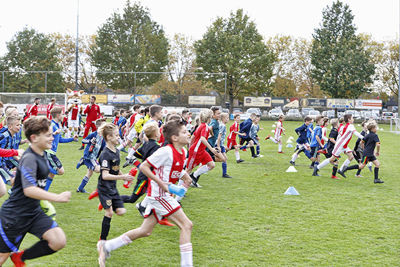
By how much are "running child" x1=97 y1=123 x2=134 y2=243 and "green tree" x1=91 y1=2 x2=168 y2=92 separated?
49.2m

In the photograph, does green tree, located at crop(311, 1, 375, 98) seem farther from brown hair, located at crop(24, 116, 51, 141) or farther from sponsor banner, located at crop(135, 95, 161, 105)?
brown hair, located at crop(24, 116, 51, 141)

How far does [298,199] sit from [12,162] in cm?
537

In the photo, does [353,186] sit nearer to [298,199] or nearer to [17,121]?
[298,199]

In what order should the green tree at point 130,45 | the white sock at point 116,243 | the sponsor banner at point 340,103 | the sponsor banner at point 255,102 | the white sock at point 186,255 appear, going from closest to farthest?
the white sock at point 186,255
the white sock at point 116,243
the sponsor banner at point 255,102
the sponsor banner at point 340,103
the green tree at point 130,45

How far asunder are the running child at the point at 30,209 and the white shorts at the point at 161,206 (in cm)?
101

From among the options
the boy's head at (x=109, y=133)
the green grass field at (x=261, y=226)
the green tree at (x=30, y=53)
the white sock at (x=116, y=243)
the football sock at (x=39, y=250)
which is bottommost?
the green grass field at (x=261, y=226)

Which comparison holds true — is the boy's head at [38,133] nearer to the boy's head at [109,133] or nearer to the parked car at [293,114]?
the boy's head at [109,133]

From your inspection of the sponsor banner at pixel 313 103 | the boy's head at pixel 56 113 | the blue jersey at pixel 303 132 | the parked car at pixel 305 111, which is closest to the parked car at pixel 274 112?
the parked car at pixel 305 111

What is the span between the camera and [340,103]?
50656 millimetres

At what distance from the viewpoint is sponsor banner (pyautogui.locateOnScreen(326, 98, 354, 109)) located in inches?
1989

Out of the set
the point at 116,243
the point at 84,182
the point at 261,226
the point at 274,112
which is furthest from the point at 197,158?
the point at 274,112

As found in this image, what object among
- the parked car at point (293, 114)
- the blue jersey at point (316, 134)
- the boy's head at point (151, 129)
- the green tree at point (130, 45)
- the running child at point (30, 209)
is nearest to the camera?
the running child at point (30, 209)

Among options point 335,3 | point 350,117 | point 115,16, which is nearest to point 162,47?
→ point 115,16

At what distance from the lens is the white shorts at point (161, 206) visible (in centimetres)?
431
